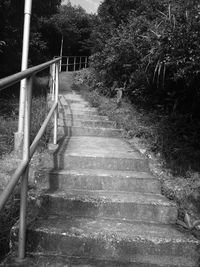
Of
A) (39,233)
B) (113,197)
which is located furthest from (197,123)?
(39,233)

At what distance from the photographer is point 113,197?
3041 millimetres

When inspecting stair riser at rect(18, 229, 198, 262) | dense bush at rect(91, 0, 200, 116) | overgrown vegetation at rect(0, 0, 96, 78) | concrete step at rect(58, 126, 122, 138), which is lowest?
stair riser at rect(18, 229, 198, 262)

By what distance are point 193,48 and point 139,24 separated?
4.39m

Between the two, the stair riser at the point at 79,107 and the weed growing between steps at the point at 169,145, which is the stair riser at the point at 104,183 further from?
the stair riser at the point at 79,107

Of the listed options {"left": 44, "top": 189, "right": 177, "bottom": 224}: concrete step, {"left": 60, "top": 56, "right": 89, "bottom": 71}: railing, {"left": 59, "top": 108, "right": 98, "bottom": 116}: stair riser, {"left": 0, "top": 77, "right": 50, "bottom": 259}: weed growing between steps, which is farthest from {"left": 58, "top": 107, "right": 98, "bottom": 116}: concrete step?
{"left": 60, "top": 56, "right": 89, "bottom": 71}: railing

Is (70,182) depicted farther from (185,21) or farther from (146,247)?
Answer: (185,21)

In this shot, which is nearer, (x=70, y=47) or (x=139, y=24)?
(x=139, y=24)

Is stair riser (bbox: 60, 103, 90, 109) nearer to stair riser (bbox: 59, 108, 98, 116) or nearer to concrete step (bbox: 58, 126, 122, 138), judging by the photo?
stair riser (bbox: 59, 108, 98, 116)

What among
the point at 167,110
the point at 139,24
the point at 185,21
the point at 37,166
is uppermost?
the point at 139,24

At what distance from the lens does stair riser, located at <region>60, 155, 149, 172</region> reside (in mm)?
3607

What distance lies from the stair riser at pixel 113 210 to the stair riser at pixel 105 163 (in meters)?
0.68

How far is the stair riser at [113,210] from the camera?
2928mm

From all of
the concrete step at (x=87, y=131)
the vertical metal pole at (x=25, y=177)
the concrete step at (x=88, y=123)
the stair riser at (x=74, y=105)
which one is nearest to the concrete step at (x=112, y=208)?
the vertical metal pole at (x=25, y=177)

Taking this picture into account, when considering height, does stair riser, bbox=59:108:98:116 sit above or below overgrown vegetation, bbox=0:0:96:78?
below
